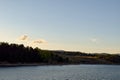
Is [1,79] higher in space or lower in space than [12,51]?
lower

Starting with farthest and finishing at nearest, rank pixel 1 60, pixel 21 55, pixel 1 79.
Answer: pixel 21 55
pixel 1 60
pixel 1 79

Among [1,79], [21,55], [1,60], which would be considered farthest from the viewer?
[21,55]

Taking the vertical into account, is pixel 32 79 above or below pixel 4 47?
below

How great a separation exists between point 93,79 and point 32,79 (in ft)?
61.3

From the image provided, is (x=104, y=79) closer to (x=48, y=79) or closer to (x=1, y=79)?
(x=48, y=79)

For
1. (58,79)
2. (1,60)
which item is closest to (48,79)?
(58,79)

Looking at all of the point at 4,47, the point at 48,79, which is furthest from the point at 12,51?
the point at 48,79

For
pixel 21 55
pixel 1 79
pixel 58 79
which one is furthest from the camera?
pixel 21 55

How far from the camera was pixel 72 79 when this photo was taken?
93.5m

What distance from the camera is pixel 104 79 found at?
94625 millimetres

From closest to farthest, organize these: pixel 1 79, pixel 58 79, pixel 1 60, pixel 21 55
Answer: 1. pixel 1 79
2. pixel 58 79
3. pixel 1 60
4. pixel 21 55

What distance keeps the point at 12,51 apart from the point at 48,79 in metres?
107

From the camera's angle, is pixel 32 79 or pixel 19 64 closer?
pixel 32 79

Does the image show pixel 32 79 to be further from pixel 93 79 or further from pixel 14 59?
pixel 14 59
